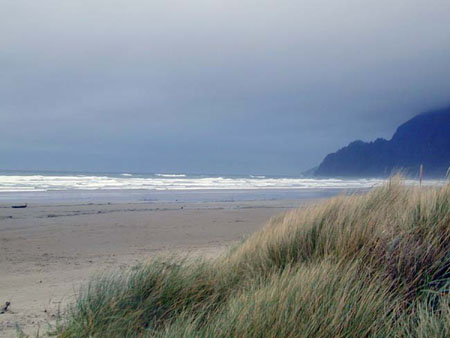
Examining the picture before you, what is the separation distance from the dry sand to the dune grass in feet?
3.13

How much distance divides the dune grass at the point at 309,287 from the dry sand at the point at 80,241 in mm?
953

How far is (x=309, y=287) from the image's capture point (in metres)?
3.85

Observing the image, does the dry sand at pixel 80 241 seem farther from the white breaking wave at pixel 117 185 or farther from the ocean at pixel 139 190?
the white breaking wave at pixel 117 185

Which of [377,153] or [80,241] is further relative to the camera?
[377,153]

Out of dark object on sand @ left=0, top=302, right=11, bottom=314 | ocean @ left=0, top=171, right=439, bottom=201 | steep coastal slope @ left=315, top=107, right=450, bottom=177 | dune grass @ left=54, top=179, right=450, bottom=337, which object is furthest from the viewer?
steep coastal slope @ left=315, top=107, right=450, bottom=177

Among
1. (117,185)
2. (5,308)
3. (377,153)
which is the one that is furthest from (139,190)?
(377,153)

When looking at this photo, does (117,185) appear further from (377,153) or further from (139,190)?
(377,153)

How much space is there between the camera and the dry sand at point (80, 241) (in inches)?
252

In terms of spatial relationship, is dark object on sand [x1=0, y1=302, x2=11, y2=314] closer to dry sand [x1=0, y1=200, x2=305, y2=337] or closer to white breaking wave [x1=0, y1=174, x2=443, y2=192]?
dry sand [x1=0, y1=200, x2=305, y2=337]

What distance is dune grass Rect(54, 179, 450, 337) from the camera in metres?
3.36

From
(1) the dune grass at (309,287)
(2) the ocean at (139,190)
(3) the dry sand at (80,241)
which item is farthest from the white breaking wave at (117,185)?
(1) the dune grass at (309,287)

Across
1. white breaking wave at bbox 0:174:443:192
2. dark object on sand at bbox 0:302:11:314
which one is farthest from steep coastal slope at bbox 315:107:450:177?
dark object on sand at bbox 0:302:11:314

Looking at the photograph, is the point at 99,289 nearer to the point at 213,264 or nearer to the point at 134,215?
the point at 213,264

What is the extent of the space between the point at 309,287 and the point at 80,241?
9880mm
